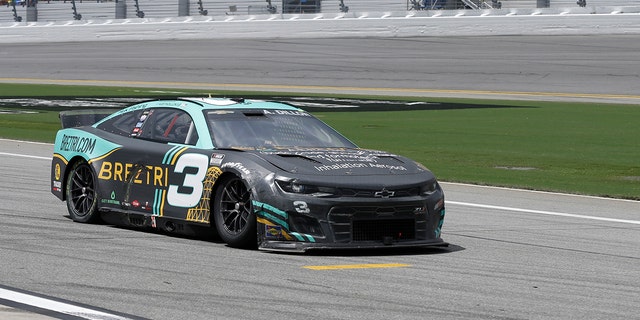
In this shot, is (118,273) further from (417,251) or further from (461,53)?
(461,53)

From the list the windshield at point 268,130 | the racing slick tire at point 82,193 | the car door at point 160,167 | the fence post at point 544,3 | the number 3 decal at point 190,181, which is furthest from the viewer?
the fence post at point 544,3

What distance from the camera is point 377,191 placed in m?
9.48

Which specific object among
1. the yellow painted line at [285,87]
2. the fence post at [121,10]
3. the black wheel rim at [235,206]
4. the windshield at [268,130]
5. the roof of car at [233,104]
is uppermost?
the roof of car at [233,104]

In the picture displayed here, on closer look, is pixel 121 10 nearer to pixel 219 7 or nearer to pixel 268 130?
pixel 219 7

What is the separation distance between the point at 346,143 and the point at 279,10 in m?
48.8

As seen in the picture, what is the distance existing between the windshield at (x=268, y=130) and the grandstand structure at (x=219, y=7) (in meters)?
38.0

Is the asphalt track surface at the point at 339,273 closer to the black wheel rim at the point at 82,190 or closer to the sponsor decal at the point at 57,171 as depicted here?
the black wheel rim at the point at 82,190

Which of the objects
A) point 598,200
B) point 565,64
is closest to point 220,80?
point 565,64

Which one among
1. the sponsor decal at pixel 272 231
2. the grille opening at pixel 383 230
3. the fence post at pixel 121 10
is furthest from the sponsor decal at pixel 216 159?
the fence post at pixel 121 10

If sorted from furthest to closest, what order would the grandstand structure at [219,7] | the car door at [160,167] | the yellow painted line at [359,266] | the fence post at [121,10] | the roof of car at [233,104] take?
1. the fence post at [121,10]
2. the grandstand structure at [219,7]
3. the roof of car at [233,104]
4. the car door at [160,167]
5. the yellow painted line at [359,266]

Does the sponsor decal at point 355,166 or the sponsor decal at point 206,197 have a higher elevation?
the sponsor decal at point 355,166

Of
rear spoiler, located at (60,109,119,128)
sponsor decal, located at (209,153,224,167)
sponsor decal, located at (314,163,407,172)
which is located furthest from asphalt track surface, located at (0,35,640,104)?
sponsor decal, located at (209,153,224,167)

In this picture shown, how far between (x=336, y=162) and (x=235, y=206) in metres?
0.86

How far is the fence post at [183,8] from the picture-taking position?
201 ft
